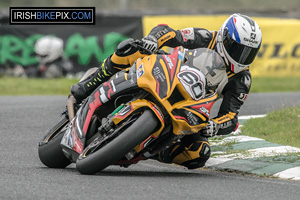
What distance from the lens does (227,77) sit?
5.98 metres

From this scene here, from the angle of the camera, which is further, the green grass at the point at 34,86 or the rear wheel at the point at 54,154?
the green grass at the point at 34,86

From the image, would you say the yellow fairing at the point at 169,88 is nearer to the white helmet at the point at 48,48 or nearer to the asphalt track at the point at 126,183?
the asphalt track at the point at 126,183

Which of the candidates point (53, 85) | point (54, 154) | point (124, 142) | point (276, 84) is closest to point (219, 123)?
point (124, 142)

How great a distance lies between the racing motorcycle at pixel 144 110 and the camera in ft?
17.5

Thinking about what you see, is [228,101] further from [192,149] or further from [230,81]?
[192,149]

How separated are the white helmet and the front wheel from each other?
11201 millimetres

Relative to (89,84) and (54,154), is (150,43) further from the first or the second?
(54,154)

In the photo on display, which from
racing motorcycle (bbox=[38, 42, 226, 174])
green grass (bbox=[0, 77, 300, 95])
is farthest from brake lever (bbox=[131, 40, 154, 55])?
green grass (bbox=[0, 77, 300, 95])

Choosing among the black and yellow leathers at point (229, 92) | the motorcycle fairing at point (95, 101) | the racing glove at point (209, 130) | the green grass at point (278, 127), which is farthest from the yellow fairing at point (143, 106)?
the green grass at point (278, 127)

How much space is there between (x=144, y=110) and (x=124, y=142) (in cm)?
33

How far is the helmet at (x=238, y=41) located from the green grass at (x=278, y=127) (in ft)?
6.63

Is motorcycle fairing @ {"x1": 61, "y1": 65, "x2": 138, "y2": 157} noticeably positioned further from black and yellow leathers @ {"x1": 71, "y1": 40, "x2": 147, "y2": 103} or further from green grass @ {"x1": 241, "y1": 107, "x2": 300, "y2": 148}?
green grass @ {"x1": 241, "y1": 107, "x2": 300, "y2": 148}

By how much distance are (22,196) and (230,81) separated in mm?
2430

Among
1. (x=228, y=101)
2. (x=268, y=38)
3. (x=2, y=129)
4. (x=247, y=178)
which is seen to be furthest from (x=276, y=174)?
(x=268, y=38)
